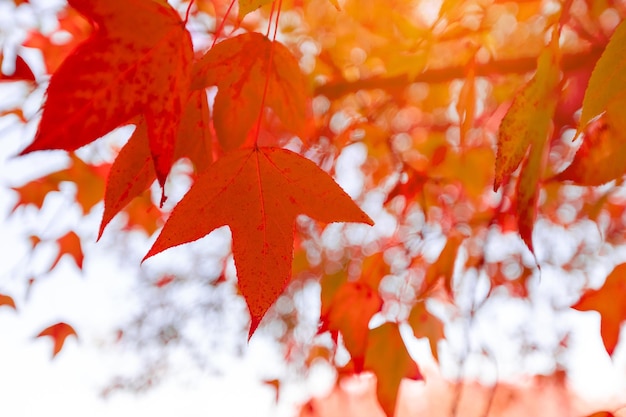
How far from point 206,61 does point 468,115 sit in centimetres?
49

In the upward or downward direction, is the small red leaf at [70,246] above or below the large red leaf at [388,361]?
above

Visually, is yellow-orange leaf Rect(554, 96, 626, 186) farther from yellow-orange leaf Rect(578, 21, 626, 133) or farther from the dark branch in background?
the dark branch in background

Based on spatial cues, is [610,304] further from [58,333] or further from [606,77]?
[58,333]

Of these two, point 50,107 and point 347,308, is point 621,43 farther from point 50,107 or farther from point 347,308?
point 347,308

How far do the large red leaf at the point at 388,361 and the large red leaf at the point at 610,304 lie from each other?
35 centimetres

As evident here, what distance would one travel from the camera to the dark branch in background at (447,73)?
1.19 m

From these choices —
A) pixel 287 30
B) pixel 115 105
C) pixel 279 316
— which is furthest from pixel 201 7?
pixel 279 316

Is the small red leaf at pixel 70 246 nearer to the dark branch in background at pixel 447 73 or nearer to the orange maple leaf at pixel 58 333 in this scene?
the orange maple leaf at pixel 58 333

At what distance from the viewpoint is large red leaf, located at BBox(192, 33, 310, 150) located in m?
0.66

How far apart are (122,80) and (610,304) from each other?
869 mm

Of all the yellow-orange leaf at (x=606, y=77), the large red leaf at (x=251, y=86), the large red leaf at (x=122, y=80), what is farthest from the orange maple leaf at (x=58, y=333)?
the yellow-orange leaf at (x=606, y=77)

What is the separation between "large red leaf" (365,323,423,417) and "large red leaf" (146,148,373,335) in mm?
599

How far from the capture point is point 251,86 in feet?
2.37

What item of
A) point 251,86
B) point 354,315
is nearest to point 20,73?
point 251,86
